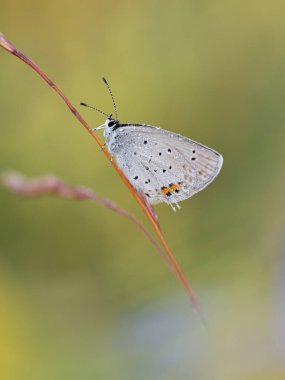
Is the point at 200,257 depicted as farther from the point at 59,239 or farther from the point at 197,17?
the point at 197,17

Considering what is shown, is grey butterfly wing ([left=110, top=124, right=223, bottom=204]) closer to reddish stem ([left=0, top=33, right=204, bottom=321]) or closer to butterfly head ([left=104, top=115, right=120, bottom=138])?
butterfly head ([left=104, top=115, right=120, bottom=138])

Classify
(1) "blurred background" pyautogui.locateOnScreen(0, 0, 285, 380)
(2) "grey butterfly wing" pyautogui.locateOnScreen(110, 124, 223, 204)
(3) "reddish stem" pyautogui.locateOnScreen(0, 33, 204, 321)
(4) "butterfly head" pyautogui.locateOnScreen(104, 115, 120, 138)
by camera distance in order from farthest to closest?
(1) "blurred background" pyautogui.locateOnScreen(0, 0, 285, 380) → (4) "butterfly head" pyautogui.locateOnScreen(104, 115, 120, 138) → (2) "grey butterfly wing" pyautogui.locateOnScreen(110, 124, 223, 204) → (3) "reddish stem" pyautogui.locateOnScreen(0, 33, 204, 321)

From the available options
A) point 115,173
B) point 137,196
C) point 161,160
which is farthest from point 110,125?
point 115,173

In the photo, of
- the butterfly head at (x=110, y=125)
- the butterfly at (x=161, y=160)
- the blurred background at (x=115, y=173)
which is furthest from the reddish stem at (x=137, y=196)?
the blurred background at (x=115, y=173)

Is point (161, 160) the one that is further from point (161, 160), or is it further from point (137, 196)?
point (137, 196)

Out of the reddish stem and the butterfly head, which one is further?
the butterfly head

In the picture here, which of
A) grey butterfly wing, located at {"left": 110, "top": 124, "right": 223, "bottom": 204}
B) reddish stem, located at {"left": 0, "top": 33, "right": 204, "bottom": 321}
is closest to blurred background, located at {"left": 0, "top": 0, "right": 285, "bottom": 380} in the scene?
grey butterfly wing, located at {"left": 110, "top": 124, "right": 223, "bottom": 204}

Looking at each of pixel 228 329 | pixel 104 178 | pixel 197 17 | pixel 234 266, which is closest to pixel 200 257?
pixel 234 266
